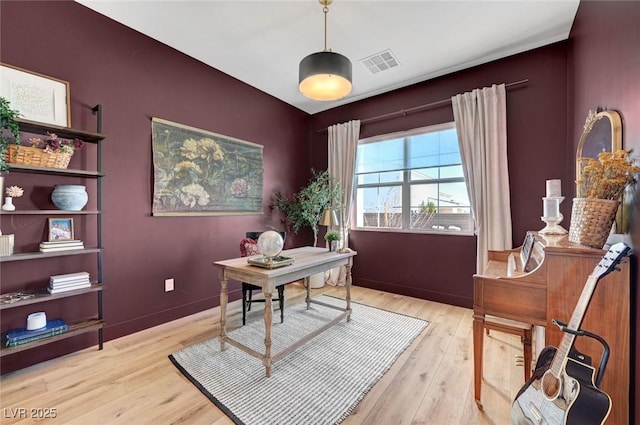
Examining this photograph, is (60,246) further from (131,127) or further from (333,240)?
(333,240)

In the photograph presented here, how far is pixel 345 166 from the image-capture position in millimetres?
4133

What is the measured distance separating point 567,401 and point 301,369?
1530 millimetres

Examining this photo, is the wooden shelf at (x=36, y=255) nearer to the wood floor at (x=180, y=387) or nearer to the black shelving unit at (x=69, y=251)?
the black shelving unit at (x=69, y=251)

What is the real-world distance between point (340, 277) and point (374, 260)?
0.63 m

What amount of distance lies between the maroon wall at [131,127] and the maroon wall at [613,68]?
343 cm

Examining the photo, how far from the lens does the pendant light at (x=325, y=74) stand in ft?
6.32

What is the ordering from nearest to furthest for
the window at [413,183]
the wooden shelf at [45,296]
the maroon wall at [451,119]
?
1. the wooden shelf at [45,296]
2. the maroon wall at [451,119]
3. the window at [413,183]

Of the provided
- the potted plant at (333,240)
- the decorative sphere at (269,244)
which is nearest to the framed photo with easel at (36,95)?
the decorative sphere at (269,244)

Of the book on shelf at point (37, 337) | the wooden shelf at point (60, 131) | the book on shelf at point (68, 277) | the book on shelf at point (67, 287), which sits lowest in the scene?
the book on shelf at point (37, 337)

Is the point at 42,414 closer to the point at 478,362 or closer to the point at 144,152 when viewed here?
the point at 144,152

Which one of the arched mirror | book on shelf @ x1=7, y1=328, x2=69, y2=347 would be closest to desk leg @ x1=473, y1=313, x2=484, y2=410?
the arched mirror

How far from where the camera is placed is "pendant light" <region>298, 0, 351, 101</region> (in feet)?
6.32

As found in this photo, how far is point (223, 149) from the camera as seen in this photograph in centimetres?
330

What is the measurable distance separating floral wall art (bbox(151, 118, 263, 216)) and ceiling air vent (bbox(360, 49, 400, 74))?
180cm
